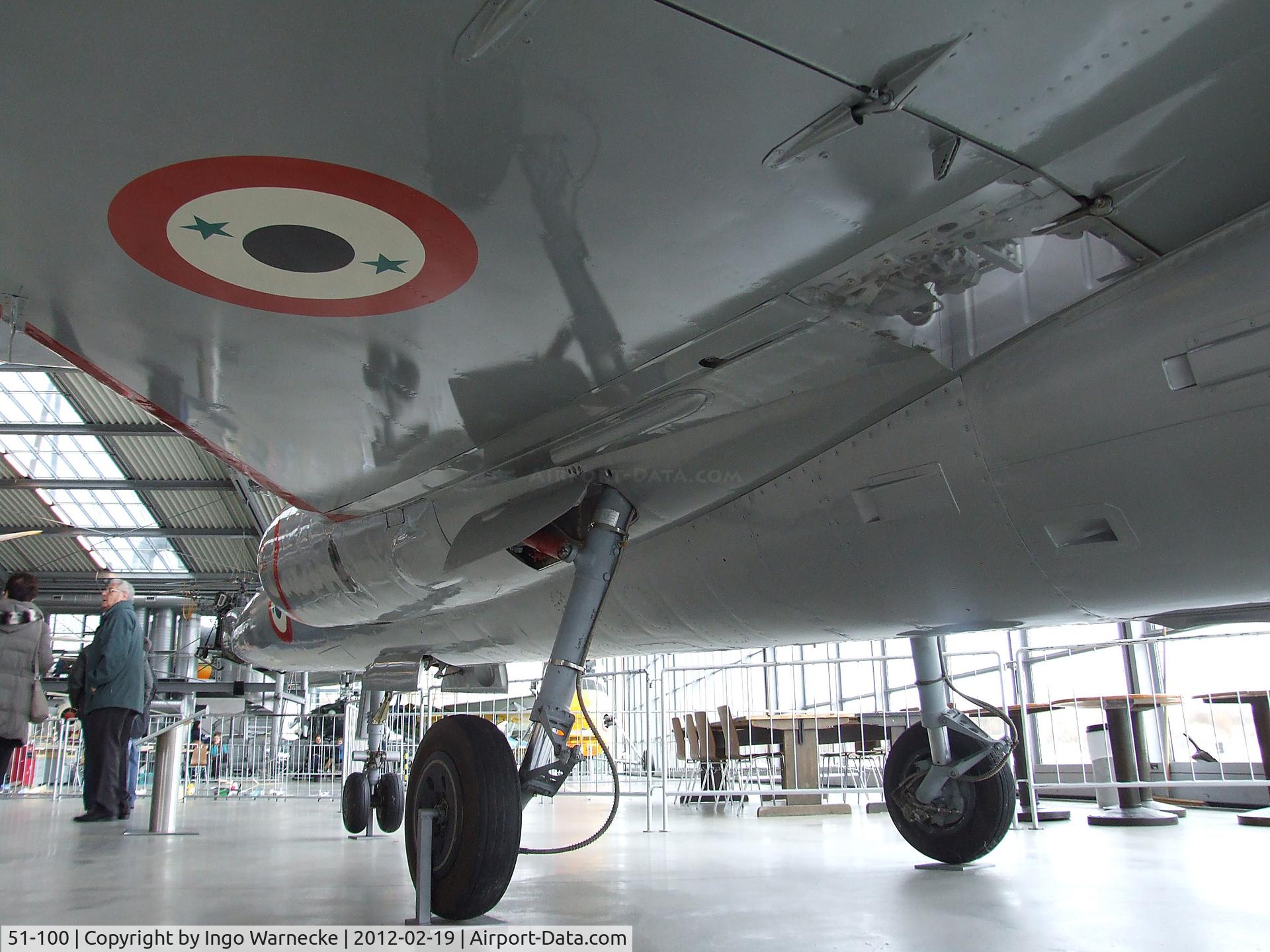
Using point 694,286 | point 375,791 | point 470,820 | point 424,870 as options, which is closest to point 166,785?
point 375,791

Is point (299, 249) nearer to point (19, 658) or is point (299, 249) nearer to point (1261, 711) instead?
point (19, 658)

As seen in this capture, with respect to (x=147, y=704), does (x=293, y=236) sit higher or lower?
higher

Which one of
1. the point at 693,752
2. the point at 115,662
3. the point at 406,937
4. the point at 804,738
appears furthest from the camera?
the point at 693,752

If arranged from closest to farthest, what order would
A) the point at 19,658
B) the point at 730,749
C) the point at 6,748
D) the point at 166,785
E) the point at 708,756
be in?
the point at 6,748 → the point at 19,658 → the point at 166,785 → the point at 730,749 → the point at 708,756

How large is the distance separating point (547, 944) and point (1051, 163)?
2.71m

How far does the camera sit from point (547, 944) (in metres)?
3.01

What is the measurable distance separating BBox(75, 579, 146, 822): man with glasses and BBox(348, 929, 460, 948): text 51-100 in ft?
18.0

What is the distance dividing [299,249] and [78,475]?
902 inches

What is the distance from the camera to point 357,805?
23.2ft

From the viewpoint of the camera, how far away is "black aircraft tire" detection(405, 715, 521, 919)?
3.27 meters

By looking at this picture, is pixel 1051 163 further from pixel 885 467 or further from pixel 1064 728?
pixel 1064 728

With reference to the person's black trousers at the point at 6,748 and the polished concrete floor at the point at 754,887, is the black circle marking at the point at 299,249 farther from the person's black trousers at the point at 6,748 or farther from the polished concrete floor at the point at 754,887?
the person's black trousers at the point at 6,748

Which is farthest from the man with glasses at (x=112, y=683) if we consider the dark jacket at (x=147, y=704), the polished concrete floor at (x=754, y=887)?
the polished concrete floor at (x=754, y=887)

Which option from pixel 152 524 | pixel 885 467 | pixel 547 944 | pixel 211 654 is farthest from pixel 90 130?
pixel 152 524
